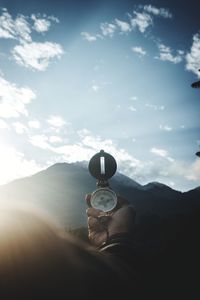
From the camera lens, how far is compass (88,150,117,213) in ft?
17.3

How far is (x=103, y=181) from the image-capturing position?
690 centimetres

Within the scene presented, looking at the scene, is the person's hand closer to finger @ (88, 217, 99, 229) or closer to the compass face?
finger @ (88, 217, 99, 229)

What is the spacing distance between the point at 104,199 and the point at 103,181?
54.8 inches

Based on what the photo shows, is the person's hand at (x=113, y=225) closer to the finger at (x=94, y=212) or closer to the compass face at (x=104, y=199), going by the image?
the finger at (x=94, y=212)

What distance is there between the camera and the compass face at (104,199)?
16.8 feet

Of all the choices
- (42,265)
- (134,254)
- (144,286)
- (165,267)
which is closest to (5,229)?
(42,265)

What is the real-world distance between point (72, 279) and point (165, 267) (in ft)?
8.53

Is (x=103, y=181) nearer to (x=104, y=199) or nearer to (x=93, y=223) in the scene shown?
(x=104, y=199)

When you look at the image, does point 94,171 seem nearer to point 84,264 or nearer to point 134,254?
point 134,254

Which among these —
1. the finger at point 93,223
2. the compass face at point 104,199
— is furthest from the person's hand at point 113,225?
the compass face at point 104,199

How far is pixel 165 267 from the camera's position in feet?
11.8

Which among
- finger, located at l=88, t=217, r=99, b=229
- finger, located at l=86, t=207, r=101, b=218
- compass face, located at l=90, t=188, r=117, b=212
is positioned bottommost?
finger, located at l=88, t=217, r=99, b=229

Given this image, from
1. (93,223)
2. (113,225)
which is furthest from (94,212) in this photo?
(113,225)

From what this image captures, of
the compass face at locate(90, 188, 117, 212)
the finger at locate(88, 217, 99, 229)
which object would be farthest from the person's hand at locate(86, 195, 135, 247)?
Result: the compass face at locate(90, 188, 117, 212)
